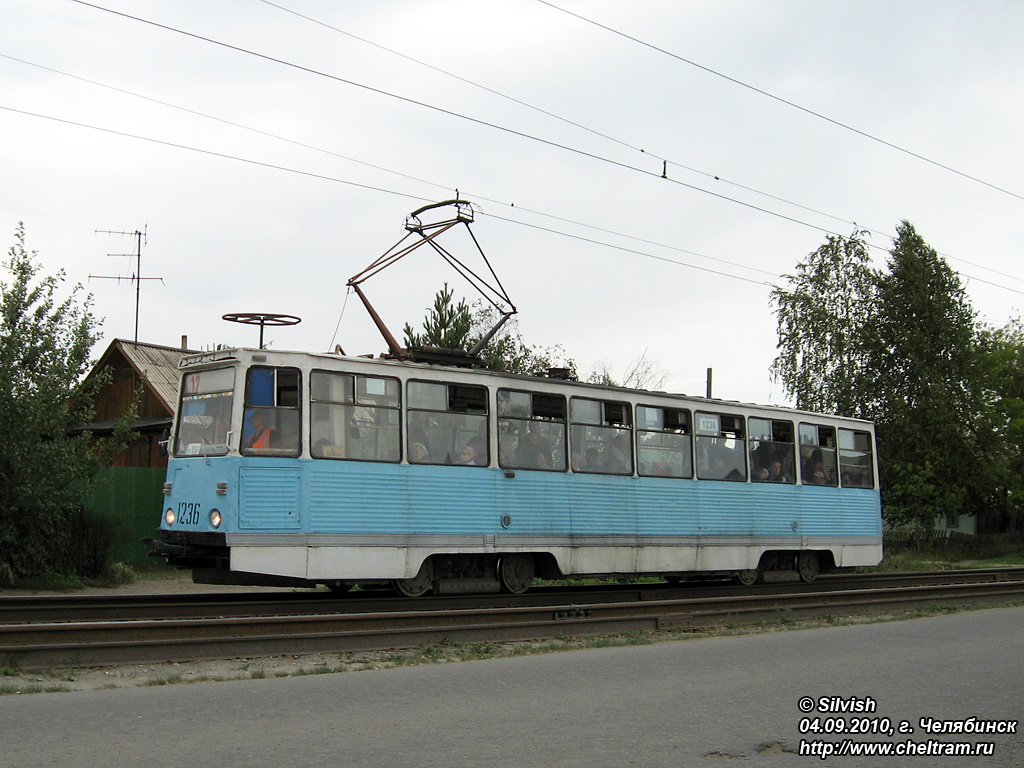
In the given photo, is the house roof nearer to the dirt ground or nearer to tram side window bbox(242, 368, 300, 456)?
tram side window bbox(242, 368, 300, 456)

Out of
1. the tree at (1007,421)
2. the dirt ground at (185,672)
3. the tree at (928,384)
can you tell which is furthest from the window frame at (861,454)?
the tree at (1007,421)

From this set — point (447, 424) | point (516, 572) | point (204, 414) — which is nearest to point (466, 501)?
point (447, 424)

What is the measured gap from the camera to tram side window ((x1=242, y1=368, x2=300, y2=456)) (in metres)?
11.7

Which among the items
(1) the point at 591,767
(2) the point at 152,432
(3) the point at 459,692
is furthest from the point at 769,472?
(2) the point at 152,432

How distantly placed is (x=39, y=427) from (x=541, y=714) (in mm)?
12229

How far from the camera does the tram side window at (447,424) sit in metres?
12.8

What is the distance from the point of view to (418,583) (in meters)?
13.1

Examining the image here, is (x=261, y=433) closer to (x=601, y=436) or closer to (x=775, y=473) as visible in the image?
(x=601, y=436)

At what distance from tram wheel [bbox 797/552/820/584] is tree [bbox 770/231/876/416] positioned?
26.8 m

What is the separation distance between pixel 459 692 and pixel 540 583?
11.5m

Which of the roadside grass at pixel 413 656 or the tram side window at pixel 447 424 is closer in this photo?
the roadside grass at pixel 413 656

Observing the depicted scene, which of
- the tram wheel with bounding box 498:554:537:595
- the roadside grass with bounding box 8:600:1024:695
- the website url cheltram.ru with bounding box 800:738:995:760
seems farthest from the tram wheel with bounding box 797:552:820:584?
the website url cheltram.ru with bounding box 800:738:995:760

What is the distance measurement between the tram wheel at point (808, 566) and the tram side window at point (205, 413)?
36.5 ft

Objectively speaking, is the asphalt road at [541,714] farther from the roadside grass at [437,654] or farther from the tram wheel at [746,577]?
the tram wheel at [746,577]
